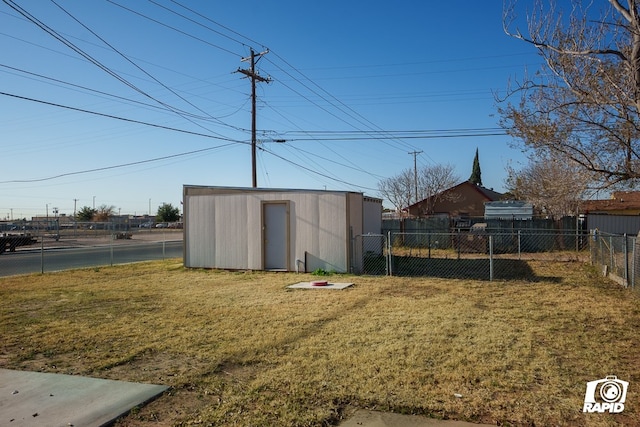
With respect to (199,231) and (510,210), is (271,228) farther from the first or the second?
(510,210)

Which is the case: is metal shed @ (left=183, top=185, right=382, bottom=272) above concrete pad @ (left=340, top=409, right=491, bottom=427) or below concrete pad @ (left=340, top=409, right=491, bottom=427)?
above

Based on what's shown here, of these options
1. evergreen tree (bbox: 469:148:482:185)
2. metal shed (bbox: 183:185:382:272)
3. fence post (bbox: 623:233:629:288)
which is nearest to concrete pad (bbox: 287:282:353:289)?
metal shed (bbox: 183:185:382:272)

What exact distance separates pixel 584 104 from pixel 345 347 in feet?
20.5

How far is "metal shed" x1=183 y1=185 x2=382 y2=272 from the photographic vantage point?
43.1 ft

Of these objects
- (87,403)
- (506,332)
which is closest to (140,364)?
(87,403)

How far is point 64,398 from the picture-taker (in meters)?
4.08

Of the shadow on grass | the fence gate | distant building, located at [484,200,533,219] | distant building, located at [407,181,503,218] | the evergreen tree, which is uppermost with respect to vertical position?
the evergreen tree

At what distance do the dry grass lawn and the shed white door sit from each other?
3461 mm

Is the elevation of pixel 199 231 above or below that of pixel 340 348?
above

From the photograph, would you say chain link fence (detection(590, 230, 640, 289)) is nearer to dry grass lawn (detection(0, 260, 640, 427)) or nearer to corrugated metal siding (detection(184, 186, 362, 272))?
dry grass lawn (detection(0, 260, 640, 427))

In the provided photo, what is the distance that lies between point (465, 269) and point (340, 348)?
32.2 ft

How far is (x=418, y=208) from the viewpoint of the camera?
130 ft

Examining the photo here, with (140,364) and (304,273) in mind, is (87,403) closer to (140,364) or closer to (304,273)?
Result: (140,364)

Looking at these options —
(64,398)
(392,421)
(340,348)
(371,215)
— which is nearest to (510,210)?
(371,215)
